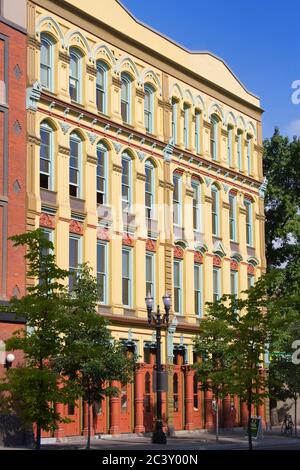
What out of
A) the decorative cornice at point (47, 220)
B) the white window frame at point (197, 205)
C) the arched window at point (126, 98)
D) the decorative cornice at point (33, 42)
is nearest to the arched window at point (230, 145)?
the white window frame at point (197, 205)

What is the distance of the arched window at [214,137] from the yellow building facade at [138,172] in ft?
0.34

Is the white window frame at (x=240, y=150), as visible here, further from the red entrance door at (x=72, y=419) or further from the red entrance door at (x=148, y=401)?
the red entrance door at (x=72, y=419)

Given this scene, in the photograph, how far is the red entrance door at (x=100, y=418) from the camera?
4235 centimetres

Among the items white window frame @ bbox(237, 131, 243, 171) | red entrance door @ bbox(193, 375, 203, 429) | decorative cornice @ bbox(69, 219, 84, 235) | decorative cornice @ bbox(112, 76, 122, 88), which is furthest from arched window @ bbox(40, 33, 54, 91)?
white window frame @ bbox(237, 131, 243, 171)

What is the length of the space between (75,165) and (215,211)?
12.2 metres

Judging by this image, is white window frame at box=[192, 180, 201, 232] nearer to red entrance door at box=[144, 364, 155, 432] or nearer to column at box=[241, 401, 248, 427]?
red entrance door at box=[144, 364, 155, 432]

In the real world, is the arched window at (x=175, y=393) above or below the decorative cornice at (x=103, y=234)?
below

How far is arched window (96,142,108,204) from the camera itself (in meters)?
44.4

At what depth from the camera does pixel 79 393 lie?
30.4m

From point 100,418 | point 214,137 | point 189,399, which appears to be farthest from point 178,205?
point 100,418

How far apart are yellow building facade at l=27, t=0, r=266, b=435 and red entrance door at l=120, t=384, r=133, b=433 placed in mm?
73

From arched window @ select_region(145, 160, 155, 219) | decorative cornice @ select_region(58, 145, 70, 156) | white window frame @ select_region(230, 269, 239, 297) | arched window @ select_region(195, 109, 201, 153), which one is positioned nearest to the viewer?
decorative cornice @ select_region(58, 145, 70, 156)

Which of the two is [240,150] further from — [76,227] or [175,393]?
[76,227]
